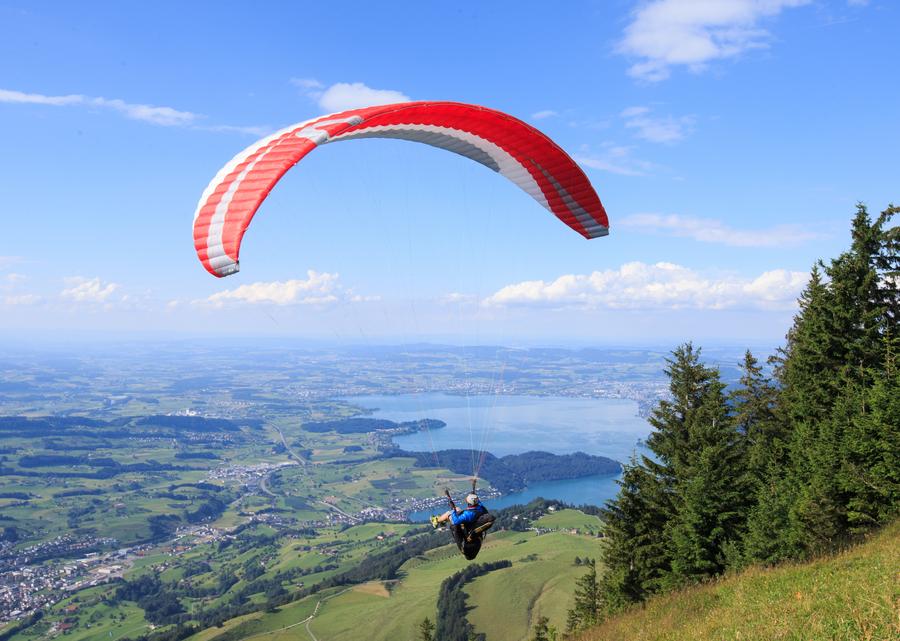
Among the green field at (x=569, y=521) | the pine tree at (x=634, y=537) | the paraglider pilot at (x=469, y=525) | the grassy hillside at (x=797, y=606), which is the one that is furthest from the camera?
the green field at (x=569, y=521)

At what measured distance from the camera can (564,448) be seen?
190500mm

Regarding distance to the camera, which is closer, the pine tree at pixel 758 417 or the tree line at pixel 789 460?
the tree line at pixel 789 460

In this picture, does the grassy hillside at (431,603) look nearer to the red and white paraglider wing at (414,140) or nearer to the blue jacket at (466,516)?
the blue jacket at (466,516)

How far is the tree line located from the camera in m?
16.4

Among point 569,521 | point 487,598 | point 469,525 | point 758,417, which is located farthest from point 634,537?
point 569,521

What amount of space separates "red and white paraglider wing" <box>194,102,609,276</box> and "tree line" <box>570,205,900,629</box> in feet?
29.1

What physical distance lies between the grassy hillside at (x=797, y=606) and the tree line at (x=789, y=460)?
2623mm

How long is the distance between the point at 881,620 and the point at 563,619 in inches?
2552

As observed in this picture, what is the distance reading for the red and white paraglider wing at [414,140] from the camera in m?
10.0

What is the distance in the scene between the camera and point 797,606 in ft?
27.9

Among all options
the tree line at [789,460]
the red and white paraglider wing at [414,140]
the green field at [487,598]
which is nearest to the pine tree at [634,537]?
the tree line at [789,460]

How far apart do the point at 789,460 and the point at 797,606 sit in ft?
55.3

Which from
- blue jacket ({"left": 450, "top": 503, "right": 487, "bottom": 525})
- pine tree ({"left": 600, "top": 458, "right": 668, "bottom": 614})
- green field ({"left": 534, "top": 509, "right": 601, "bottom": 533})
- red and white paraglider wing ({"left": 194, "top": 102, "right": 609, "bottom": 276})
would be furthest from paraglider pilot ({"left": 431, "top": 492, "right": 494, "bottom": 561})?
green field ({"left": 534, "top": 509, "right": 601, "bottom": 533})

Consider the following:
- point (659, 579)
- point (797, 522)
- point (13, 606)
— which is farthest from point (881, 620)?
point (13, 606)
